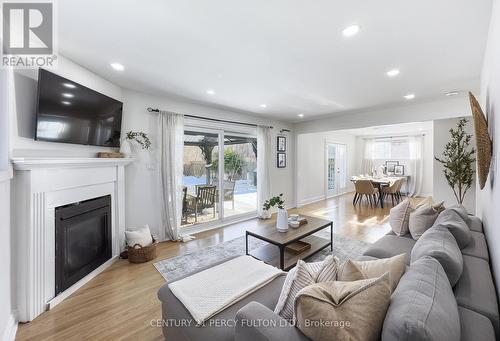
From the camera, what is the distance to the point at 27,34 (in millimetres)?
1887

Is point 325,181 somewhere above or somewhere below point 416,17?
below

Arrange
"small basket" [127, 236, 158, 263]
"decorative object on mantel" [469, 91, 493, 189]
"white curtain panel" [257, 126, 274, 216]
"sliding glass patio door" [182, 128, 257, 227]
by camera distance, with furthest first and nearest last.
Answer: "white curtain panel" [257, 126, 274, 216], "sliding glass patio door" [182, 128, 257, 227], "small basket" [127, 236, 158, 263], "decorative object on mantel" [469, 91, 493, 189]

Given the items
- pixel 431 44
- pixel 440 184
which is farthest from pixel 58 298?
pixel 440 184

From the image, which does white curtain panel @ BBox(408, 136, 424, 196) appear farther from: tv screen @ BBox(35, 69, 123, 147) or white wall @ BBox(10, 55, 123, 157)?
white wall @ BBox(10, 55, 123, 157)

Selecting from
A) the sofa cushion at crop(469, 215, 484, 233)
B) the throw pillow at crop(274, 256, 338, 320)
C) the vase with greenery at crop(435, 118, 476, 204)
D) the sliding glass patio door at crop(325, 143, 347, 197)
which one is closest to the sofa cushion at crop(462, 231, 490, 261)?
the sofa cushion at crop(469, 215, 484, 233)

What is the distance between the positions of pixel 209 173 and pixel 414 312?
3.90 m

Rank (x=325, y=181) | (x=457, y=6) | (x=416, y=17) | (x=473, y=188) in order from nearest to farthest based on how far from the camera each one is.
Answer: (x=457, y=6) → (x=416, y=17) → (x=473, y=188) → (x=325, y=181)

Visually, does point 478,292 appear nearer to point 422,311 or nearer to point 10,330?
point 422,311

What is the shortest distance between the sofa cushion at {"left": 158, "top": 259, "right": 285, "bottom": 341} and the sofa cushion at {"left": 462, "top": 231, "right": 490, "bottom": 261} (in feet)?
4.52

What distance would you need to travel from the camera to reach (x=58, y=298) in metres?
2.09

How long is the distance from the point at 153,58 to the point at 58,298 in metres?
2.52

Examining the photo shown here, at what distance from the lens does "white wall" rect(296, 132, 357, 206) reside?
6.43m

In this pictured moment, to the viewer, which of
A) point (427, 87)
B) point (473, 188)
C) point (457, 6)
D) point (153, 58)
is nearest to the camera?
point (457, 6)

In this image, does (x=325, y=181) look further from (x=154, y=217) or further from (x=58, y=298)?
(x=58, y=298)
